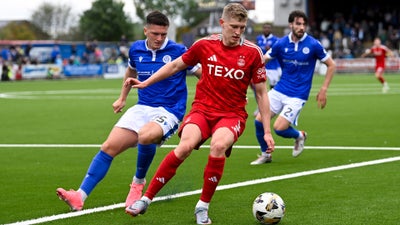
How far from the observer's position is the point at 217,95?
8242 mm

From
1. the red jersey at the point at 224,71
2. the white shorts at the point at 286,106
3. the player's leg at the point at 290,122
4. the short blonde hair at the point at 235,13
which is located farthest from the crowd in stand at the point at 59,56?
the short blonde hair at the point at 235,13

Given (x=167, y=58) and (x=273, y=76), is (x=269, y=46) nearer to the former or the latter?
(x=273, y=76)

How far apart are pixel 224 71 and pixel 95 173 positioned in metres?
1.75

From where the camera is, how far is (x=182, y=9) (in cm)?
13688

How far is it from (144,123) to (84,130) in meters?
9.52

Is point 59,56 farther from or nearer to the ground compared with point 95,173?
nearer to the ground

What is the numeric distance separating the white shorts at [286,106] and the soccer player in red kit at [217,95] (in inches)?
184

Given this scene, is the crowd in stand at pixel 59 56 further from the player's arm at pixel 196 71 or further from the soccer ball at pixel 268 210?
the soccer ball at pixel 268 210

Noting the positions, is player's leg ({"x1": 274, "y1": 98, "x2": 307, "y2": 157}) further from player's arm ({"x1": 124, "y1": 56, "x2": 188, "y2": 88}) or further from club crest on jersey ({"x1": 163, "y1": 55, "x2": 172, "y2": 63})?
player's arm ({"x1": 124, "y1": 56, "x2": 188, "y2": 88})

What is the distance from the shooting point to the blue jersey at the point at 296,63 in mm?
12938

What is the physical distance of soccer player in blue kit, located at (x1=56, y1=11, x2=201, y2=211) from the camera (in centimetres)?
877

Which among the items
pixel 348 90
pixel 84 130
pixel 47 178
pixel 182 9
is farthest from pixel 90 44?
pixel 182 9

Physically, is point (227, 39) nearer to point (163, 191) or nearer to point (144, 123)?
point (144, 123)

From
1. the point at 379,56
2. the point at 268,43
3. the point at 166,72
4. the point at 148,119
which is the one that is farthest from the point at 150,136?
the point at 379,56
